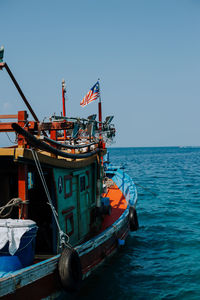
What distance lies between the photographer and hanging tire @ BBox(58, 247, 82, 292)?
602 cm

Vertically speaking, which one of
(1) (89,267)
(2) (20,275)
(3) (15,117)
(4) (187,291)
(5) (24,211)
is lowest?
(4) (187,291)

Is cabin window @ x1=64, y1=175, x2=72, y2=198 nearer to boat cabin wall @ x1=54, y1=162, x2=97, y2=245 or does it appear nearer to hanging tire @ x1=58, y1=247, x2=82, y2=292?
boat cabin wall @ x1=54, y1=162, x2=97, y2=245

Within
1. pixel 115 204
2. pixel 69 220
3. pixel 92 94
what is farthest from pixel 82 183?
pixel 92 94

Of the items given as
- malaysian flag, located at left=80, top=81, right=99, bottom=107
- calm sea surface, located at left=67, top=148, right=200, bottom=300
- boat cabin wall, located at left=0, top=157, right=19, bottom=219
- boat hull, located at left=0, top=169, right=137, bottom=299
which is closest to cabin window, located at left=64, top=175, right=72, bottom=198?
boat hull, located at left=0, top=169, right=137, bottom=299

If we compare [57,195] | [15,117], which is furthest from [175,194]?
[15,117]

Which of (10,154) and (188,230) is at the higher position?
(10,154)

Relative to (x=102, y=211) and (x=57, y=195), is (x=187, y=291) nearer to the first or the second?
(x=102, y=211)

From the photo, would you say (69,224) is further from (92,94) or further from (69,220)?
(92,94)

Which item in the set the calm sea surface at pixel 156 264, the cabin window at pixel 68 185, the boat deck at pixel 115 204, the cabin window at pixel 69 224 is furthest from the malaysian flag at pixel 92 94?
the calm sea surface at pixel 156 264

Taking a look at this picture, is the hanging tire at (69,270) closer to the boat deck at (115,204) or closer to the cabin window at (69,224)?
the cabin window at (69,224)

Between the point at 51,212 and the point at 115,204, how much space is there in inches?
225

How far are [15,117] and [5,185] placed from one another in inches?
112

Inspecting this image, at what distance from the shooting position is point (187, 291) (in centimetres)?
824

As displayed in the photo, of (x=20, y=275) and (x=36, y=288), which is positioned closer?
(x=20, y=275)
